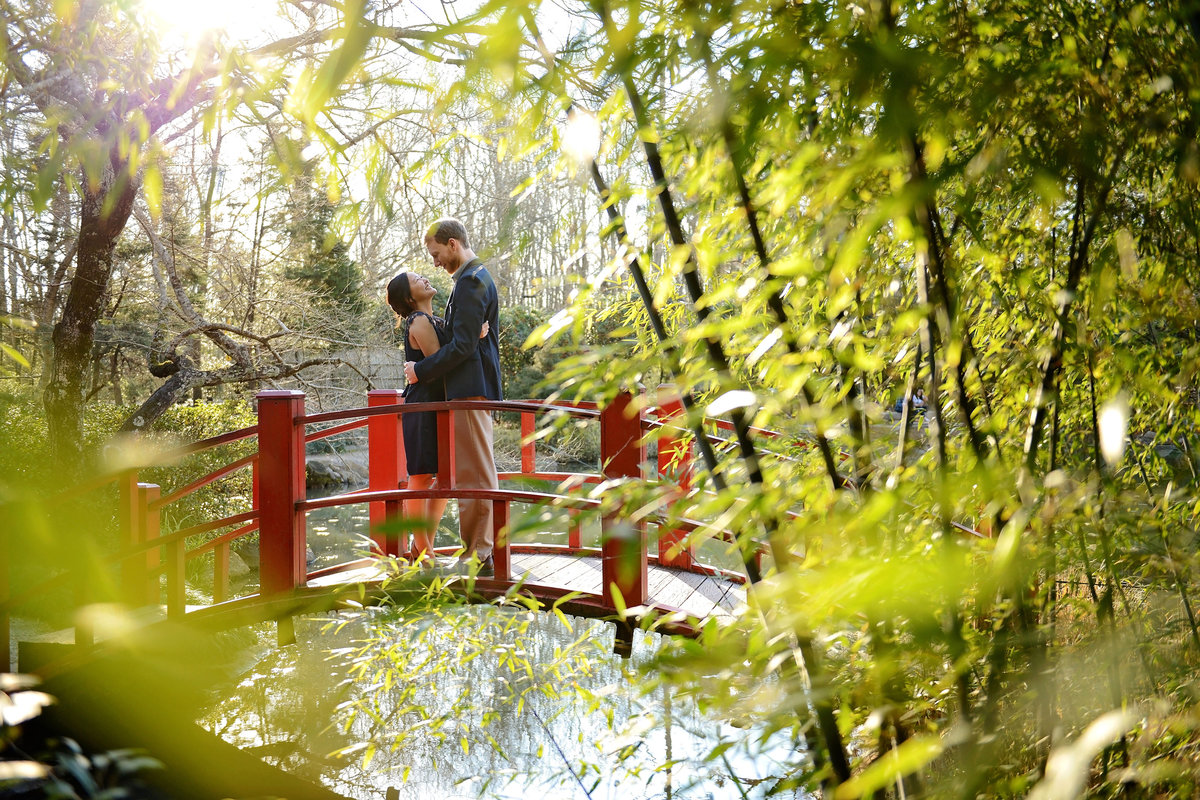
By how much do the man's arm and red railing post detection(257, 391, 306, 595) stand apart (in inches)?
23.7

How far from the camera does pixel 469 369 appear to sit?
145 inches

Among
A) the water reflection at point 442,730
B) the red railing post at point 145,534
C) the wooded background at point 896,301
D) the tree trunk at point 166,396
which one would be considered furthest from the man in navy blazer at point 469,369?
the tree trunk at point 166,396

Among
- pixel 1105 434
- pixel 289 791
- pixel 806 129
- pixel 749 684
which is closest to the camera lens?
pixel 1105 434

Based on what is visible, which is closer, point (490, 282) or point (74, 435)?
point (490, 282)

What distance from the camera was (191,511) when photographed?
291 inches

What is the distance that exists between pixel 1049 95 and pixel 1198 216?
11.2 inches

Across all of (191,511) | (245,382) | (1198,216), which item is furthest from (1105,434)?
(245,382)

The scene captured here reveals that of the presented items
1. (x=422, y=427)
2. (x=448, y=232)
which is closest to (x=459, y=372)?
(x=422, y=427)

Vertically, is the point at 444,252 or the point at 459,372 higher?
the point at 444,252

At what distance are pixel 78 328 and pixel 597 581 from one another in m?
5.92

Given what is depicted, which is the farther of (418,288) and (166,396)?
(166,396)

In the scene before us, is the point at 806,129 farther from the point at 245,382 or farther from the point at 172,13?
the point at 245,382

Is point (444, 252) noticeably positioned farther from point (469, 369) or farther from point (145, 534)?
point (145, 534)

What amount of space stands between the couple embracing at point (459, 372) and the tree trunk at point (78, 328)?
16.2ft
